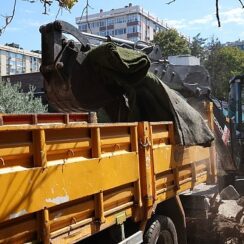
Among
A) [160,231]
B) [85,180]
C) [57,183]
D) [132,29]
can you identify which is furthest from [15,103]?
[132,29]

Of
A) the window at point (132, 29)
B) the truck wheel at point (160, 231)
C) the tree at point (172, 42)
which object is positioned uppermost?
the window at point (132, 29)

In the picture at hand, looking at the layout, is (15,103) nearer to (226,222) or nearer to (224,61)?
(226,222)

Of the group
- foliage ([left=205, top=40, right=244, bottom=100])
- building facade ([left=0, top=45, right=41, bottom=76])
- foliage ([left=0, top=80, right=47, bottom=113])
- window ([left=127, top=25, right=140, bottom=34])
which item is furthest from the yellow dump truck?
window ([left=127, top=25, right=140, bottom=34])

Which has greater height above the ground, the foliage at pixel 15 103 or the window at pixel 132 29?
the window at pixel 132 29

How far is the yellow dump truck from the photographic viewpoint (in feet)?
8.83

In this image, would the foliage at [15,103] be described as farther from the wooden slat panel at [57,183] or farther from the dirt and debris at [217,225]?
the wooden slat panel at [57,183]

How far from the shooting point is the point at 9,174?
8.55ft

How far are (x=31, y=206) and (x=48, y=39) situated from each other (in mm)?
2361

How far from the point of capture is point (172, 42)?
141 feet

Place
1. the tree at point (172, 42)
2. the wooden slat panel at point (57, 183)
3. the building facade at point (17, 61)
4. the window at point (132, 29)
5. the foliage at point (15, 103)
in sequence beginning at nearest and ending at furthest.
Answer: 1. the wooden slat panel at point (57, 183)
2. the foliage at point (15, 103)
3. the building facade at point (17, 61)
4. the tree at point (172, 42)
5. the window at point (132, 29)

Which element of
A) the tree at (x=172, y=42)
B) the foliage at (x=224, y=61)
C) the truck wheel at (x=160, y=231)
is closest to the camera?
the truck wheel at (x=160, y=231)

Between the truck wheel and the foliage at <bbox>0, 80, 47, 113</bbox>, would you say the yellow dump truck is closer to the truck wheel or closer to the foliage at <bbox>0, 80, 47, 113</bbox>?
the truck wheel


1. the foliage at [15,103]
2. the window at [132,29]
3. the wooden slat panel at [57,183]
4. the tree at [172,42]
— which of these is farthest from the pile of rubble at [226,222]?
the window at [132,29]

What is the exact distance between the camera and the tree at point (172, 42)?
42.3 meters
